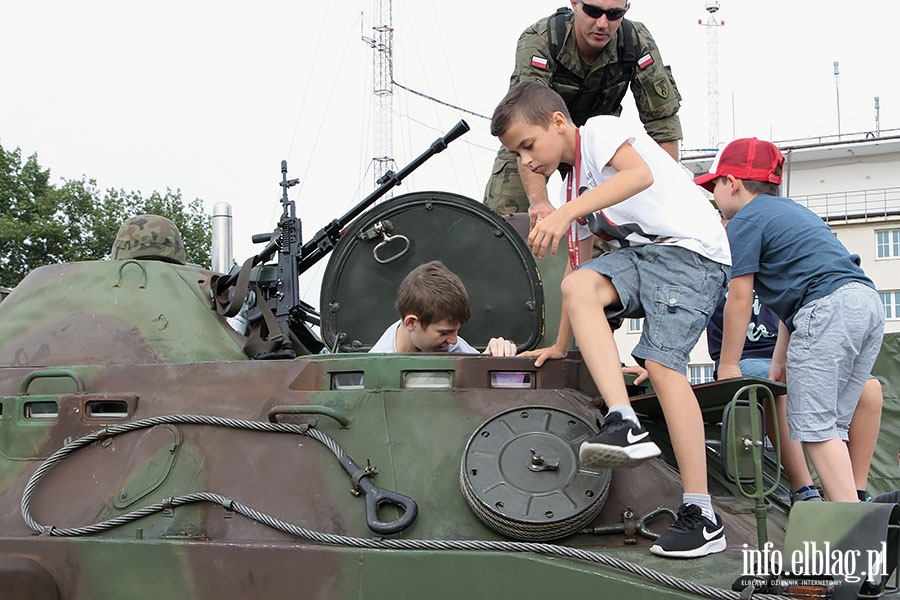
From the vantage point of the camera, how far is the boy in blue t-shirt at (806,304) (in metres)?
3.82

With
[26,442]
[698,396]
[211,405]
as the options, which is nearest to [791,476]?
[698,396]

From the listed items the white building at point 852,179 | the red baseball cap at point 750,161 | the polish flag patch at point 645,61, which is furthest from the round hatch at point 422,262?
the white building at point 852,179

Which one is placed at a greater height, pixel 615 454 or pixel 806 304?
pixel 806 304

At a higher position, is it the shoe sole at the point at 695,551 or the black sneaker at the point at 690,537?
the black sneaker at the point at 690,537

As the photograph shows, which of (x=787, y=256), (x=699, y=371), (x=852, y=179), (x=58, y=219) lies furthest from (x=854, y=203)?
(x=787, y=256)

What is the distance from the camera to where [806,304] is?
403 centimetres

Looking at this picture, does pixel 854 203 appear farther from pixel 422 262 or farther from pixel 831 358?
pixel 831 358

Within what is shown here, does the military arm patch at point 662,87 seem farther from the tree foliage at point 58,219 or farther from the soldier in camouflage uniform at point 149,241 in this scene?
the tree foliage at point 58,219

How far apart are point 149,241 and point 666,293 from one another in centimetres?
359

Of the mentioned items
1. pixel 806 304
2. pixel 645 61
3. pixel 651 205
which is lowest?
pixel 806 304

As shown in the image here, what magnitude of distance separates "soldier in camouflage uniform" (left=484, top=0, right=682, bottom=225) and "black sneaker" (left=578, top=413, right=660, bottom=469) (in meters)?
3.08

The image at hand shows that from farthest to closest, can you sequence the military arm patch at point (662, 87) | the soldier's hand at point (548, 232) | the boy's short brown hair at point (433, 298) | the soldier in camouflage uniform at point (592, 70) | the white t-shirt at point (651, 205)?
1. the military arm patch at point (662, 87)
2. the soldier in camouflage uniform at point (592, 70)
3. the boy's short brown hair at point (433, 298)
4. the white t-shirt at point (651, 205)
5. the soldier's hand at point (548, 232)

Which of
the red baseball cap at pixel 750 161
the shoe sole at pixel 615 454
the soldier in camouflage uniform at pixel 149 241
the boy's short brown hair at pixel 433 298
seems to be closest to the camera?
the shoe sole at pixel 615 454

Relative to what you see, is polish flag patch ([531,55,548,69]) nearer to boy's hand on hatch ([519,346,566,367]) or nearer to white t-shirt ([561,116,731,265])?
white t-shirt ([561,116,731,265])
